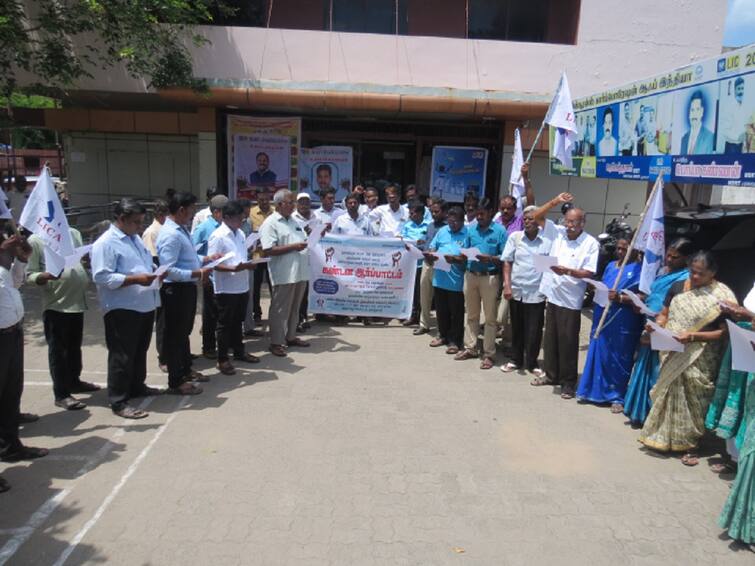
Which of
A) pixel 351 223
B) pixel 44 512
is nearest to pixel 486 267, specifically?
pixel 351 223

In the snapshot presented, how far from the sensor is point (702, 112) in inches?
211

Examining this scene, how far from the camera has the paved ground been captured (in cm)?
335

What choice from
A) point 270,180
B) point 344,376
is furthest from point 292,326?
point 270,180

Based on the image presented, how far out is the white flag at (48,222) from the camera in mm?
4461

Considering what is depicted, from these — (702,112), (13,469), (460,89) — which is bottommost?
(13,469)

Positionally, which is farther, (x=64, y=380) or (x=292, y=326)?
(x=292, y=326)

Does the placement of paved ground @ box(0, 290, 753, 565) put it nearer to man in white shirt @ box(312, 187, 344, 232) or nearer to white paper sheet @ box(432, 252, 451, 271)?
white paper sheet @ box(432, 252, 451, 271)

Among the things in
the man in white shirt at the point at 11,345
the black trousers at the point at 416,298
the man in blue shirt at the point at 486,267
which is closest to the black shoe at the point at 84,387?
the man in white shirt at the point at 11,345

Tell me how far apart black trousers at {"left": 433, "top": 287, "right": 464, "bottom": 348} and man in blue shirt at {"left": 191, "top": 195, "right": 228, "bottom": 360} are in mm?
2673

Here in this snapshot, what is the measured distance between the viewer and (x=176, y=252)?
5172 mm

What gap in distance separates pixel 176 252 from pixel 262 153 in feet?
23.3

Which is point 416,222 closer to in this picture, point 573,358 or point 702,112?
point 573,358

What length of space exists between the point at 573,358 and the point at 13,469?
4.83 m

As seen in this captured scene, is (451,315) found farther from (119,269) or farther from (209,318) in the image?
(119,269)
